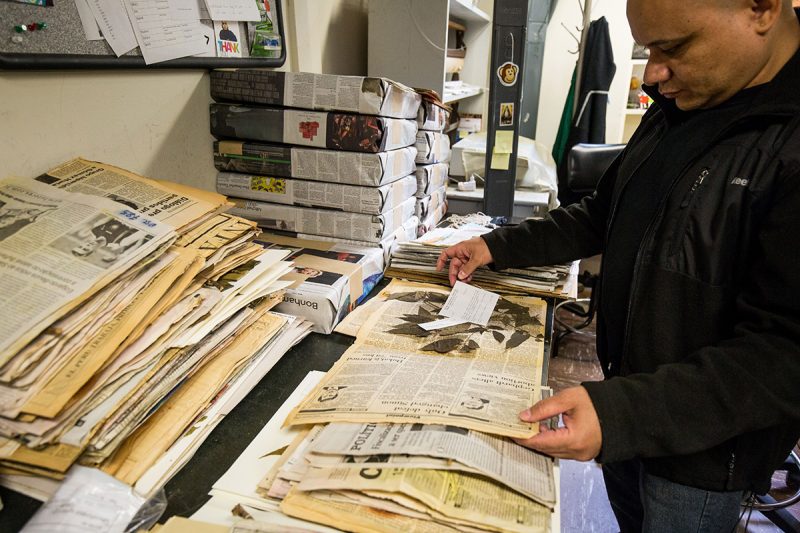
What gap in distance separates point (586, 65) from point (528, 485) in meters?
3.33

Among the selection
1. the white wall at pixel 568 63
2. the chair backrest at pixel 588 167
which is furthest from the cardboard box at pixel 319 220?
the white wall at pixel 568 63

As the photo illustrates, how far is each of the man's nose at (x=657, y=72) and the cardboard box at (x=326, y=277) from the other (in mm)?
659

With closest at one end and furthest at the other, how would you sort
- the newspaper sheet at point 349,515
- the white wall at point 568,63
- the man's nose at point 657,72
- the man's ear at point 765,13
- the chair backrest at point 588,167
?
1. the newspaper sheet at point 349,515
2. the man's ear at point 765,13
3. the man's nose at point 657,72
4. the chair backrest at point 588,167
5. the white wall at point 568,63

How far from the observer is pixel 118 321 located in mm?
650

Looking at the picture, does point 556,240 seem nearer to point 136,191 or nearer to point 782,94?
point 782,94

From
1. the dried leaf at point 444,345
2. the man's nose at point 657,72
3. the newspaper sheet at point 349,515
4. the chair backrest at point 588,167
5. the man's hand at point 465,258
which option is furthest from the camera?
the chair backrest at point 588,167

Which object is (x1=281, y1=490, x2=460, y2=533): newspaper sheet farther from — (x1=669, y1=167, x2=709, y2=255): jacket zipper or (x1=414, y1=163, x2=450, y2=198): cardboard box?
(x1=414, y1=163, x2=450, y2=198): cardboard box

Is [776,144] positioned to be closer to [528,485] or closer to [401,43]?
[528,485]

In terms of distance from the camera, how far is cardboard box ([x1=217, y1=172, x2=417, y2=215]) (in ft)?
3.98

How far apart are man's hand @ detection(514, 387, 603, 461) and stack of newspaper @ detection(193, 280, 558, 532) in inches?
0.6

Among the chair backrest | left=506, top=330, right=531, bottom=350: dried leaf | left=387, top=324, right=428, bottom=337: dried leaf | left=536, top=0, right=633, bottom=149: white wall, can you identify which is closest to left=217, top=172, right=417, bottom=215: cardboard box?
left=387, top=324, right=428, bottom=337: dried leaf

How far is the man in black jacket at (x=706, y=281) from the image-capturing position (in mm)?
624

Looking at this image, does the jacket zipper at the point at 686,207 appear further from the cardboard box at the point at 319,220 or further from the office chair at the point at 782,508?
the office chair at the point at 782,508

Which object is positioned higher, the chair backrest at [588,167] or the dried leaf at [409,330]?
the chair backrest at [588,167]
